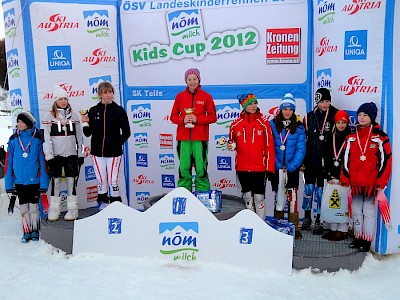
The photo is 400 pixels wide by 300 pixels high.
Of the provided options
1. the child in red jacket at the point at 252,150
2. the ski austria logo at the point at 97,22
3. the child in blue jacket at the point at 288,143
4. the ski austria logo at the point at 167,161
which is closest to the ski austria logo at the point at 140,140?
the ski austria logo at the point at 167,161

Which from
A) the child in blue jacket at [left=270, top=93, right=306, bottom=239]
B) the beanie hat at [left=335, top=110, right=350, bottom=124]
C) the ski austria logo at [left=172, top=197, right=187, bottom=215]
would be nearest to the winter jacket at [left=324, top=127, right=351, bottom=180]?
the beanie hat at [left=335, top=110, right=350, bottom=124]

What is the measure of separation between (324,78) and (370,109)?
3.64 feet

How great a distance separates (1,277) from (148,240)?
1.51 m

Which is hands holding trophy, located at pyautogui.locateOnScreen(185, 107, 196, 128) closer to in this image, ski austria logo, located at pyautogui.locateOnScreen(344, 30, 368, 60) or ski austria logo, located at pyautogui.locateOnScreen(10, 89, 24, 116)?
ski austria logo, located at pyautogui.locateOnScreen(344, 30, 368, 60)

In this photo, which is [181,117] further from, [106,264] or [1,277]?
[1,277]

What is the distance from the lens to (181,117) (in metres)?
5.16

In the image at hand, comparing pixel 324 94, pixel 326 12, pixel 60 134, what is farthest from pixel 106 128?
pixel 326 12

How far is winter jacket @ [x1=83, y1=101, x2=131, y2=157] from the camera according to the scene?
511cm

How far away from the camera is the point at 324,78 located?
17.6ft

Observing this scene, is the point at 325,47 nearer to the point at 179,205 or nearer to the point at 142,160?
the point at 179,205

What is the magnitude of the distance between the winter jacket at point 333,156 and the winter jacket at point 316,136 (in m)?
0.05

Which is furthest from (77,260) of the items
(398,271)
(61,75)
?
(398,271)

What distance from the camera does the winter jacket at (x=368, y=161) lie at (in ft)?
14.3

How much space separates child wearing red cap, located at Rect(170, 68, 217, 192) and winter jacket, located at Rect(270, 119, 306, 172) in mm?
857
